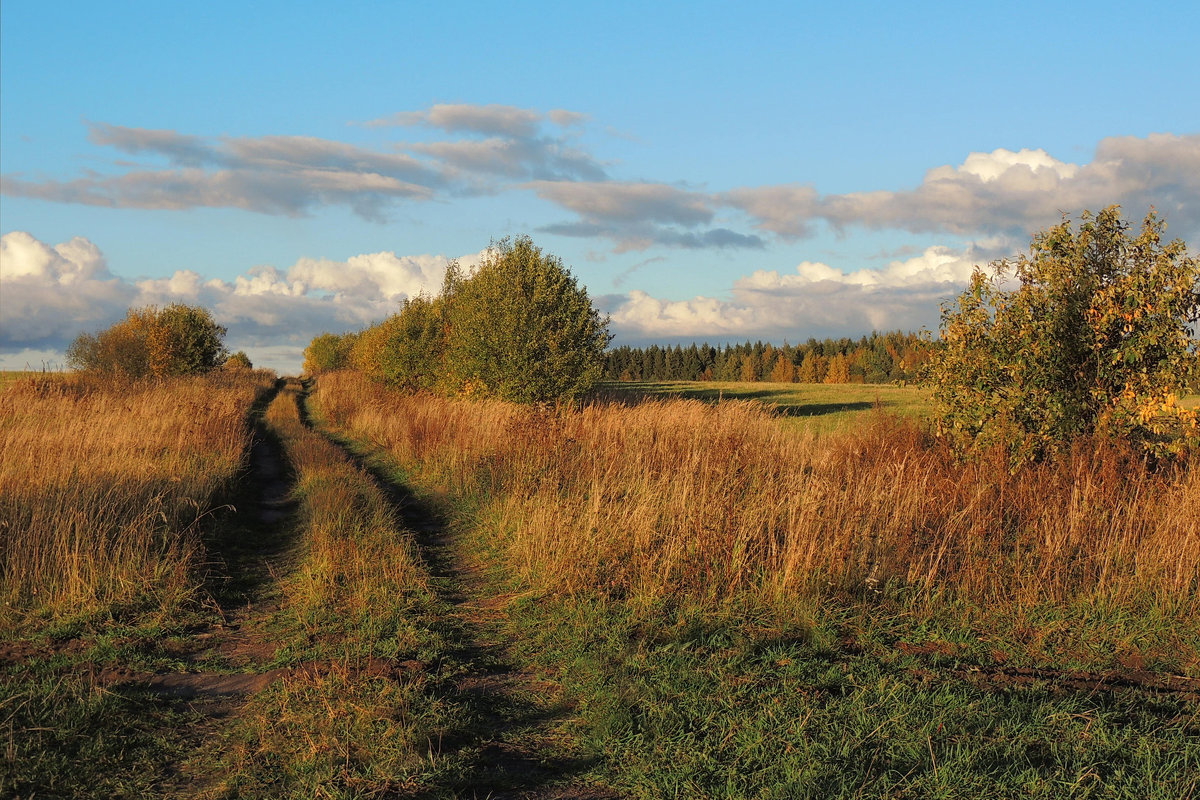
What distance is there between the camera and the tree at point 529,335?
24.0m

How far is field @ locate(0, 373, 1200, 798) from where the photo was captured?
4191mm

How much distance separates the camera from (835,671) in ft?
17.3

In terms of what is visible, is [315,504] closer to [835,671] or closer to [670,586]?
[670,586]

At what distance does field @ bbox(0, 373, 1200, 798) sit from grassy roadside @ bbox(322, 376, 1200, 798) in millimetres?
25

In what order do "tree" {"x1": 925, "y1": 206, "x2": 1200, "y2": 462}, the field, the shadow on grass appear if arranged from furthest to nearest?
1. "tree" {"x1": 925, "y1": 206, "x2": 1200, "y2": 462}
2. the field
3. the shadow on grass

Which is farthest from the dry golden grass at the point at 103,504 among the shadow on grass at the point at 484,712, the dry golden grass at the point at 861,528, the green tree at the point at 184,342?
the green tree at the point at 184,342

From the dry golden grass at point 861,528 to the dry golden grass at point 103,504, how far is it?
382 centimetres

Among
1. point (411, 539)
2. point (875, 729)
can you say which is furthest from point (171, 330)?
point (875, 729)

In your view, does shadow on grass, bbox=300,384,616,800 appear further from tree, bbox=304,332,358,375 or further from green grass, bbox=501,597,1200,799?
tree, bbox=304,332,358,375

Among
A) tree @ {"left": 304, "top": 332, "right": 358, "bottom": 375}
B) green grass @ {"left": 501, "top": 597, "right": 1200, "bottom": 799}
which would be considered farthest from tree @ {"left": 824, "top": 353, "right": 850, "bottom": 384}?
green grass @ {"left": 501, "top": 597, "right": 1200, "bottom": 799}

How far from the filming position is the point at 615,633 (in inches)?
243

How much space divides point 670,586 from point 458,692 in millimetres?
2379

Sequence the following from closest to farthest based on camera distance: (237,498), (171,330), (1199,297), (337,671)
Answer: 1. (337,671)
2. (1199,297)
3. (237,498)
4. (171,330)

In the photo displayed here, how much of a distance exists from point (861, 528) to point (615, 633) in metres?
3.07
